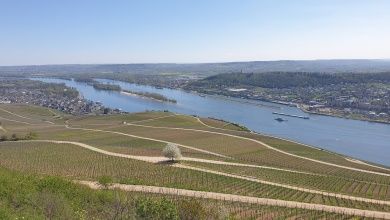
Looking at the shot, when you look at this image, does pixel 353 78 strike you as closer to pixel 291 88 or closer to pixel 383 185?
pixel 291 88

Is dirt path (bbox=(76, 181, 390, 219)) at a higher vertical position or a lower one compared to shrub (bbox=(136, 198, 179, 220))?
lower

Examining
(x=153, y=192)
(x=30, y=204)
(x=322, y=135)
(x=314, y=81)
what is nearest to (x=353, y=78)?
(x=314, y=81)

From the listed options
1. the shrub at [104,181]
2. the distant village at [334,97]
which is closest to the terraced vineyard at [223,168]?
the shrub at [104,181]

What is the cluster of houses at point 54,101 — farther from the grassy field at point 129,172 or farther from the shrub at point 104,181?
the shrub at point 104,181

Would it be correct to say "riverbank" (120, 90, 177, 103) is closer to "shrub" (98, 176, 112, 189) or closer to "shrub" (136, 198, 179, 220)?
"shrub" (98, 176, 112, 189)

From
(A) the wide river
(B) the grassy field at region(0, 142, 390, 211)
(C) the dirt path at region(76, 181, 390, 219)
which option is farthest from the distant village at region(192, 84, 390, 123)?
(C) the dirt path at region(76, 181, 390, 219)

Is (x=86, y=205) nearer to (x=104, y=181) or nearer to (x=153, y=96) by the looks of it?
(x=104, y=181)

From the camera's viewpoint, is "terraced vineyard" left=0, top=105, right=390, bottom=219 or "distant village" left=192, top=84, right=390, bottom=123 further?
"distant village" left=192, top=84, right=390, bottom=123
